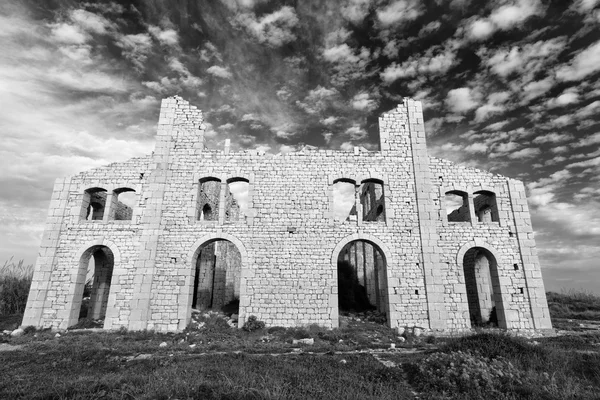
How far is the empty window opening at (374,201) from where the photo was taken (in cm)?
1653

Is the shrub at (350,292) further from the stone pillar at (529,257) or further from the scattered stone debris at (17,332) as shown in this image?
the scattered stone debris at (17,332)

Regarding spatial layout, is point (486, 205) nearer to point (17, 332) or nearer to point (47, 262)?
point (47, 262)

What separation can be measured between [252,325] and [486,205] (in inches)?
495

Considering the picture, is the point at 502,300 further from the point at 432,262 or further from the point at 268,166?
the point at 268,166

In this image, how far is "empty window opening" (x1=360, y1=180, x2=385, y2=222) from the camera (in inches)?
651

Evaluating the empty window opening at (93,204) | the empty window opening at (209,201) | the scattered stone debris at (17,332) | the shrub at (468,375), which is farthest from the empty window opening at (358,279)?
the scattered stone debris at (17,332)

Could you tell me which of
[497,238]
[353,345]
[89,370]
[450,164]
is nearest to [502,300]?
[497,238]

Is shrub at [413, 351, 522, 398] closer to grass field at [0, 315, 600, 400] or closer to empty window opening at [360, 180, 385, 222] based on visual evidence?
grass field at [0, 315, 600, 400]

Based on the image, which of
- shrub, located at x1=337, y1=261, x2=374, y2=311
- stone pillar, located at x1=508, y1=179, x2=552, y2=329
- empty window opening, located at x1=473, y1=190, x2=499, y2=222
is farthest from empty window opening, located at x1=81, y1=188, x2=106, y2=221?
stone pillar, located at x1=508, y1=179, x2=552, y2=329

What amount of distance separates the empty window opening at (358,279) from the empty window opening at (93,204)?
1264cm

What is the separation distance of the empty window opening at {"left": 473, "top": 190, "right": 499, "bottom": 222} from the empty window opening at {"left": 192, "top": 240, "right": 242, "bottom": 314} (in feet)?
42.4

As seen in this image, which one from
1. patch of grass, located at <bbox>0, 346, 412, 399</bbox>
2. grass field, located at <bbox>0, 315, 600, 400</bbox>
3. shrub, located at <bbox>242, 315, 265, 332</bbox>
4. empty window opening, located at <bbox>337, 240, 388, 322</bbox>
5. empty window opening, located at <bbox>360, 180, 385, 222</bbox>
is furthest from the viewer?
empty window opening, located at <bbox>337, 240, 388, 322</bbox>

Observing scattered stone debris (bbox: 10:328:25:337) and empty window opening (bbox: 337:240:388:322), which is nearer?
scattered stone debris (bbox: 10:328:25:337)

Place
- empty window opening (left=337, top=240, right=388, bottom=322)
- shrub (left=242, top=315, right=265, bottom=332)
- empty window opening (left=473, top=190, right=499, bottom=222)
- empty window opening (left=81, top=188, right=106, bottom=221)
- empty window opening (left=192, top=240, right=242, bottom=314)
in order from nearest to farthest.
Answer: shrub (left=242, top=315, right=265, bottom=332) → empty window opening (left=81, top=188, right=106, bottom=221) → empty window opening (left=473, top=190, right=499, bottom=222) → empty window opening (left=192, top=240, right=242, bottom=314) → empty window opening (left=337, top=240, right=388, bottom=322)
